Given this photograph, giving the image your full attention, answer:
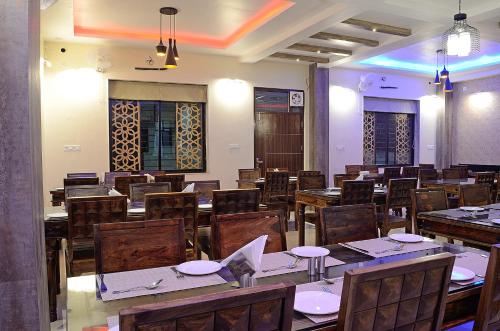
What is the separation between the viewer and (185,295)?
1431 mm

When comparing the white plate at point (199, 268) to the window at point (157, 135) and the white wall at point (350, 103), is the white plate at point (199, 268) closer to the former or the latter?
the window at point (157, 135)

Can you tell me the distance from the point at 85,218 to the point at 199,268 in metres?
1.45

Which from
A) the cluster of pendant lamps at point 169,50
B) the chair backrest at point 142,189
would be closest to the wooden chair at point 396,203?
the chair backrest at point 142,189

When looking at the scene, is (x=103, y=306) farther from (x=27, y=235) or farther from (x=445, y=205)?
(x=445, y=205)

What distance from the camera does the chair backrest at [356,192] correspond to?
4.03 m

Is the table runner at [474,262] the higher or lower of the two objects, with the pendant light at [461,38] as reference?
lower

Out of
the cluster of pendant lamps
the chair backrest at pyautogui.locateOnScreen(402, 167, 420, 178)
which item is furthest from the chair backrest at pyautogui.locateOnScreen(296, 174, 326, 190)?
the cluster of pendant lamps

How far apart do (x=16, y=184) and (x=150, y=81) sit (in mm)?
6091

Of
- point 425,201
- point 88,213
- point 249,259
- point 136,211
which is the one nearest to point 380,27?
point 425,201

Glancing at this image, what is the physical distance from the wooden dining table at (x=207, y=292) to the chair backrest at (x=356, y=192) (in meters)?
2.18

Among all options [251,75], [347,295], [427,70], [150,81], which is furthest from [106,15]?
[427,70]

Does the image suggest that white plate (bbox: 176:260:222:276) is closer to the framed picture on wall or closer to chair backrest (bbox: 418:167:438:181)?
chair backrest (bbox: 418:167:438:181)

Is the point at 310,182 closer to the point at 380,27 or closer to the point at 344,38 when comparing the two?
the point at 380,27

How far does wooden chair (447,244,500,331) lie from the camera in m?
1.35
